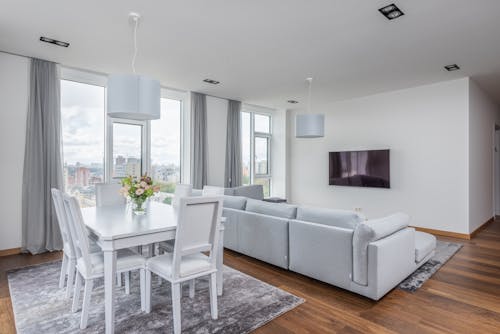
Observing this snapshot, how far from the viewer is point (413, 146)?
571cm

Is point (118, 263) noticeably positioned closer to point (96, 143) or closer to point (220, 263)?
point (220, 263)

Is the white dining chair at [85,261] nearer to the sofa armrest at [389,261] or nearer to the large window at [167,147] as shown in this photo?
the sofa armrest at [389,261]

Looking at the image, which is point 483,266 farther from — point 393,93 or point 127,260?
point 127,260

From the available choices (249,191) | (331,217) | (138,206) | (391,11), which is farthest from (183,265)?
(249,191)

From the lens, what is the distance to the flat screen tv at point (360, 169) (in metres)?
6.08

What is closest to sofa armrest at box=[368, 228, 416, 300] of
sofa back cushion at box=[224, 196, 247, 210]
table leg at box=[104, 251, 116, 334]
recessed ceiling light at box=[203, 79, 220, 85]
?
sofa back cushion at box=[224, 196, 247, 210]

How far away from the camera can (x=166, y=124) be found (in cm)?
596

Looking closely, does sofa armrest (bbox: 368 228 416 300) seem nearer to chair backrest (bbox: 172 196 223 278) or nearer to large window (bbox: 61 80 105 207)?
chair backrest (bbox: 172 196 223 278)

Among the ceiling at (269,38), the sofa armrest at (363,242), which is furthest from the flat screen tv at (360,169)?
the sofa armrest at (363,242)

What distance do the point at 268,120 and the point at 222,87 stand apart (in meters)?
2.77

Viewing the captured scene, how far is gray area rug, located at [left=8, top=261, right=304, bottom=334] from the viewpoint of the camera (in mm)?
2295

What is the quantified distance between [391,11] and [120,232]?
10.3ft

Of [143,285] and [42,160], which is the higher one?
[42,160]

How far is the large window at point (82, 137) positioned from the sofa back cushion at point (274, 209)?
9.24 ft
